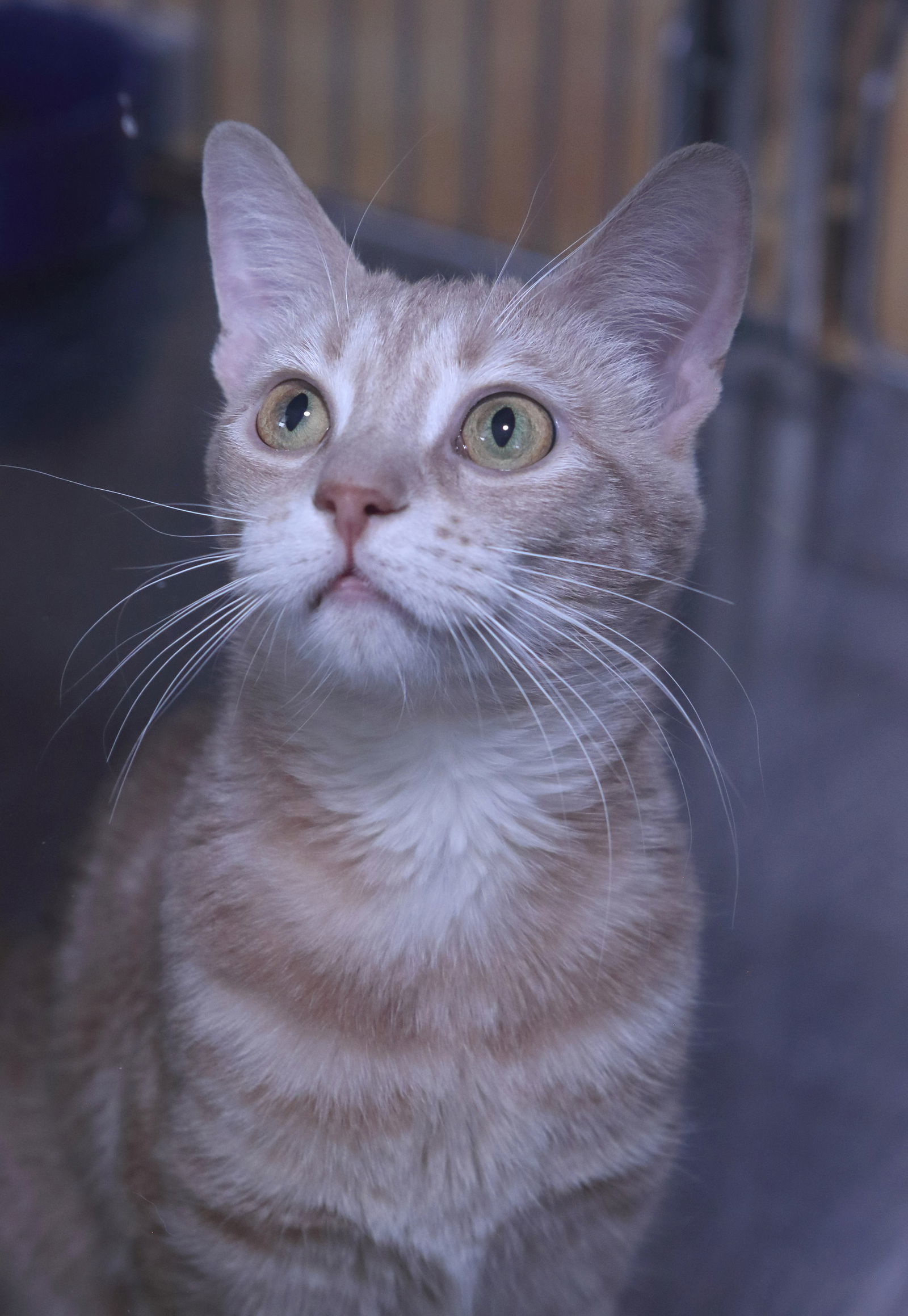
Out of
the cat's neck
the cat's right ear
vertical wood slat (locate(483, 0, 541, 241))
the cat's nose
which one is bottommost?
the cat's neck

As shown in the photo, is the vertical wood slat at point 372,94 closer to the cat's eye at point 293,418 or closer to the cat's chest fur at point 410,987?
the cat's eye at point 293,418

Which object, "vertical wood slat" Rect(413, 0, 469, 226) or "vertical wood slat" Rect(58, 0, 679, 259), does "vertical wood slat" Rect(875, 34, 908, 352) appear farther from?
"vertical wood slat" Rect(413, 0, 469, 226)

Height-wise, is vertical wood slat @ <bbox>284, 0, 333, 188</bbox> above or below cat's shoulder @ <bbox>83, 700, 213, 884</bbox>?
above

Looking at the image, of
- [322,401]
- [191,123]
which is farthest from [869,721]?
[191,123]

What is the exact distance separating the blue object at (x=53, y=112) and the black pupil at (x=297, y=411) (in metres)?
0.15

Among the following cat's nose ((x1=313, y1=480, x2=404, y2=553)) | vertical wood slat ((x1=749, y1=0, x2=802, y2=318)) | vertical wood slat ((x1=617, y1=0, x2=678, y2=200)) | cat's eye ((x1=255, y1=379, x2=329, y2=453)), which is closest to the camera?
cat's nose ((x1=313, y1=480, x2=404, y2=553))

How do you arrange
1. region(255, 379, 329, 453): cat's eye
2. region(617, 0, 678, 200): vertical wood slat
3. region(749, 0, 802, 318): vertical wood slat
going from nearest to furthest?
region(255, 379, 329, 453): cat's eye < region(617, 0, 678, 200): vertical wood slat < region(749, 0, 802, 318): vertical wood slat

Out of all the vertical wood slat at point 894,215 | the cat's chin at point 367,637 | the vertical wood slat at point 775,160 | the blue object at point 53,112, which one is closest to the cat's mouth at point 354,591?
the cat's chin at point 367,637

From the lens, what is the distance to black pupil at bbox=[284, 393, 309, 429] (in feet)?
2.29

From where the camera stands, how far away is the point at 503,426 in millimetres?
664

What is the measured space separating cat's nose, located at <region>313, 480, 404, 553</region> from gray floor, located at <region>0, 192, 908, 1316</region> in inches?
5.5

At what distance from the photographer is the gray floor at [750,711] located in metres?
0.68

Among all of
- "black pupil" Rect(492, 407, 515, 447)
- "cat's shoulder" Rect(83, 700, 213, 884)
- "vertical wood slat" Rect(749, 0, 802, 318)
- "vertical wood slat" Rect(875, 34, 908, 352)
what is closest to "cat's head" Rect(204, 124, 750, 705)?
"black pupil" Rect(492, 407, 515, 447)

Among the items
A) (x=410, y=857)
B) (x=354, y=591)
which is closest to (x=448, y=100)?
(x=354, y=591)
